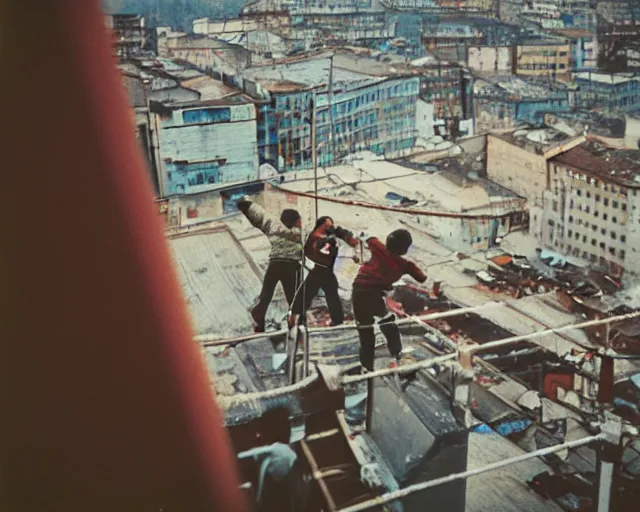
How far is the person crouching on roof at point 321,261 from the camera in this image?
84.3 inches

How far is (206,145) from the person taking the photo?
201 cm

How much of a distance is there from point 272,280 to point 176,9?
781mm

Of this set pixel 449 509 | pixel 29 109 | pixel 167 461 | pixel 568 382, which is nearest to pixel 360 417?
pixel 449 509

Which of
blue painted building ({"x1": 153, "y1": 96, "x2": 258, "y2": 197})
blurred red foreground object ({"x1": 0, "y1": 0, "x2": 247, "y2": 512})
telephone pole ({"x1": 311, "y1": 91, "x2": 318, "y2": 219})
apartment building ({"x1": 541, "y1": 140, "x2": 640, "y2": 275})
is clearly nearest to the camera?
blurred red foreground object ({"x1": 0, "y1": 0, "x2": 247, "y2": 512})

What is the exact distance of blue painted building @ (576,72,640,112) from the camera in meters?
2.49

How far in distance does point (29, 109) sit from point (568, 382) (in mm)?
1946

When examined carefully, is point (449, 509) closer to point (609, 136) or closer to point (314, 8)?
point (609, 136)

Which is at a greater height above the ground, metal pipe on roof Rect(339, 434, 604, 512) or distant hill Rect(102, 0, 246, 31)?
distant hill Rect(102, 0, 246, 31)

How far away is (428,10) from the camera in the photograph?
2.23 meters

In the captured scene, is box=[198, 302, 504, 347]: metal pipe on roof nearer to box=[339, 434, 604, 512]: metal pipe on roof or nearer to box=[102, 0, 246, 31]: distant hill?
box=[339, 434, 604, 512]: metal pipe on roof

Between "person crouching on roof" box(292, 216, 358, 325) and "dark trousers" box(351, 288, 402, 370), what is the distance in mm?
93

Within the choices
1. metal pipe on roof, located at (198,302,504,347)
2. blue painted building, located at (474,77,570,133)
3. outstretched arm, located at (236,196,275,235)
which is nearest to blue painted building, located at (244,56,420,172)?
outstretched arm, located at (236,196,275,235)

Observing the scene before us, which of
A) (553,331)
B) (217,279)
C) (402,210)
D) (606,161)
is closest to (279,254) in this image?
(217,279)

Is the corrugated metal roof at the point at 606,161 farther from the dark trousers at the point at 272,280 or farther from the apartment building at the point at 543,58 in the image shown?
the dark trousers at the point at 272,280
